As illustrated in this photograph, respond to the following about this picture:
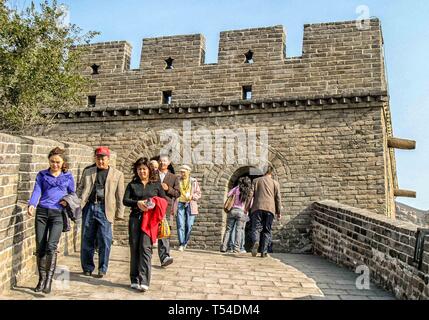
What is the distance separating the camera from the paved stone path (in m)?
4.54

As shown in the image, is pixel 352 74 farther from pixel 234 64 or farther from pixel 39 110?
pixel 39 110

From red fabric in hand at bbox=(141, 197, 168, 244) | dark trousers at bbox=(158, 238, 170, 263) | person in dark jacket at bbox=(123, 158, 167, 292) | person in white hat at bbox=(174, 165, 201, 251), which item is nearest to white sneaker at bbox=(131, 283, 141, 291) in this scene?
person in dark jacket at bbox=(123, 158, 167, 292)

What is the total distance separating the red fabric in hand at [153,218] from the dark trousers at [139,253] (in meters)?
0.06

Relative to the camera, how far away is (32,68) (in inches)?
415

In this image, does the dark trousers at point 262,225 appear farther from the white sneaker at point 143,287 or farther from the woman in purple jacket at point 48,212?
the woman in purple jacket at point 48,212

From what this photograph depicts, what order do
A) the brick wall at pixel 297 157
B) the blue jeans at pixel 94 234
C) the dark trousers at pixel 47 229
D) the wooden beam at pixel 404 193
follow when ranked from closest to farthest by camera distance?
the dark trousers at pixel 47 229, the blue jeans at pixel 94 234, the brick wall at pixel 297 157, the wooden beam at pixel 404 193

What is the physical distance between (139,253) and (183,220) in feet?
10.5

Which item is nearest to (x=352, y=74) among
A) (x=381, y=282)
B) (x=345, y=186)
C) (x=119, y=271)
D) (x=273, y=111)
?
(x=273, y=111)

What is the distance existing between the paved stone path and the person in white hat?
77 cm

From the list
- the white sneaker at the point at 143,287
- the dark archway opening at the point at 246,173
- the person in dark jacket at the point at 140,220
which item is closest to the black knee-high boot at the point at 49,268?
the person in dark jacket at the point at 140,220

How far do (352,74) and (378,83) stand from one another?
770 millimetres

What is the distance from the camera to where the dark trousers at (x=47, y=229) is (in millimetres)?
4531

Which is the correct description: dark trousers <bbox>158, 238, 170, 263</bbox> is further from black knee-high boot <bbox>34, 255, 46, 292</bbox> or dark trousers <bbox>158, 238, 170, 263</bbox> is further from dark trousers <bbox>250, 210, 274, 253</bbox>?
dark trousers <bbox>250, 210, 274, 253</bbox>

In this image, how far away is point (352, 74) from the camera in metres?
11.3
